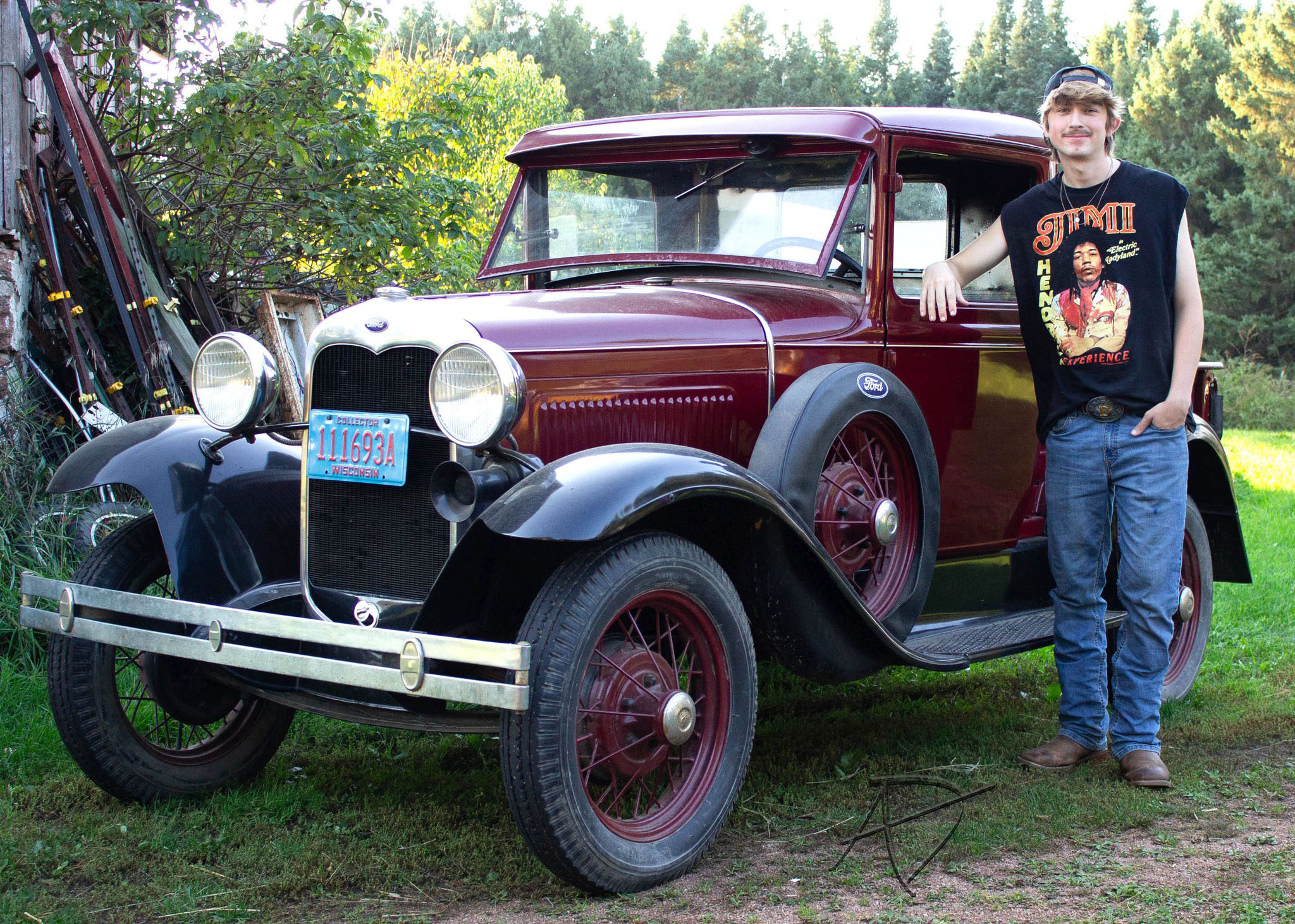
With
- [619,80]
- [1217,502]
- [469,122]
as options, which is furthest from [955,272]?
[619,80]

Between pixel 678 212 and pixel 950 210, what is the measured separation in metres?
1.03

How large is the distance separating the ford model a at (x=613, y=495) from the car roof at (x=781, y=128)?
0.01 metres

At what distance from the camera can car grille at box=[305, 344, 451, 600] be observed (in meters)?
2.97

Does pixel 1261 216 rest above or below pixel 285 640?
above

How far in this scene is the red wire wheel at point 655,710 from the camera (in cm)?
271

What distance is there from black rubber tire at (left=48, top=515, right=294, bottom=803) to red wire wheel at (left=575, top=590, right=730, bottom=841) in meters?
1.19

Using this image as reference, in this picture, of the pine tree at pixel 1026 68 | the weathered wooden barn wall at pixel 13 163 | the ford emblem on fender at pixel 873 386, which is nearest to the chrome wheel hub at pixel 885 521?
the ford emblem on fender at pixel 873 386

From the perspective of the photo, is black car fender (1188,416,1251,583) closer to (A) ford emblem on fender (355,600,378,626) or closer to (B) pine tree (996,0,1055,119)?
(A) ford emblem on fender (355,600,378,626)

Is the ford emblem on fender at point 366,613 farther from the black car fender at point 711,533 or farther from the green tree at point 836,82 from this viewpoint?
the green tree at point 836,82

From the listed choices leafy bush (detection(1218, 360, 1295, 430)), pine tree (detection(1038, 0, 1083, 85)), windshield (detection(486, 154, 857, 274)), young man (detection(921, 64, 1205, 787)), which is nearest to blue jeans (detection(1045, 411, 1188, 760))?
young man (detection(921, 64, 1205, 787))

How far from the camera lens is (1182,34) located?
3078 centimetres

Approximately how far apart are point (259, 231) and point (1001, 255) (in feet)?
14.6

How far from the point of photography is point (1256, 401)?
806 inches

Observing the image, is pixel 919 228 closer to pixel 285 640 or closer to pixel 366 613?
pixel 366 613
